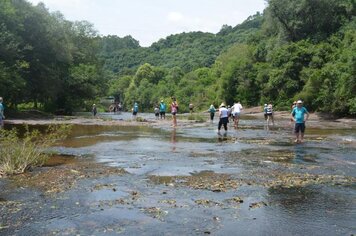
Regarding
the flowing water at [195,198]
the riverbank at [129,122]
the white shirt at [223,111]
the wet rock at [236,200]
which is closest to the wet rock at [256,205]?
the flowing water at [195,198]

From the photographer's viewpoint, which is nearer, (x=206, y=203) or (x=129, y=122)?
(x=206, y=203)

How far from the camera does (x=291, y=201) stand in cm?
934

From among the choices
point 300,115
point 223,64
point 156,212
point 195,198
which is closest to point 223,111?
point 300,115

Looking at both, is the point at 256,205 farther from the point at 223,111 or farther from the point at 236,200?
the point at 223,111

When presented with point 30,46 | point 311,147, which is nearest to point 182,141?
point 311,147

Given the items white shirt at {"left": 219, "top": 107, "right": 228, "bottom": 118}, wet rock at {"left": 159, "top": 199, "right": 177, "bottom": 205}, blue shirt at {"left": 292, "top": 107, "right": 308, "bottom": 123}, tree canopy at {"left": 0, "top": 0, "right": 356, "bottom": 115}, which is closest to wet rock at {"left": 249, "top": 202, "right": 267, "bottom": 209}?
wet rock at {"left": 159, "top": 199, "right": 177, "bottom": 205}

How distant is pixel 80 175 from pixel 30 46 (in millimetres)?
35641

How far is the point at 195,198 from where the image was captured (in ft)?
31.2

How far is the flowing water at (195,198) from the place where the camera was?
7551 millimetres

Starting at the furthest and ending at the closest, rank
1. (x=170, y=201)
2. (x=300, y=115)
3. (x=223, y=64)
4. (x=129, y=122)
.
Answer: (x=223, y=64) < (x=129, y=122) < (x=300, y=115) < (x=170, y=201)

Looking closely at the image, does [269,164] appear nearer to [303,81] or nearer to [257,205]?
[257,205]

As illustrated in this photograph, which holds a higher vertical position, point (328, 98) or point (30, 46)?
point (30, 46)

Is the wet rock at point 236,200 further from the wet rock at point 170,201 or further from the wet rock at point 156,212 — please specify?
the wet rock at point 156,212

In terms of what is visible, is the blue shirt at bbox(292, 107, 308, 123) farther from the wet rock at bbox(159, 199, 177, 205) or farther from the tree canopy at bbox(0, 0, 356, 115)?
the tree canopy at bbox(0, 0, 356, 115)
